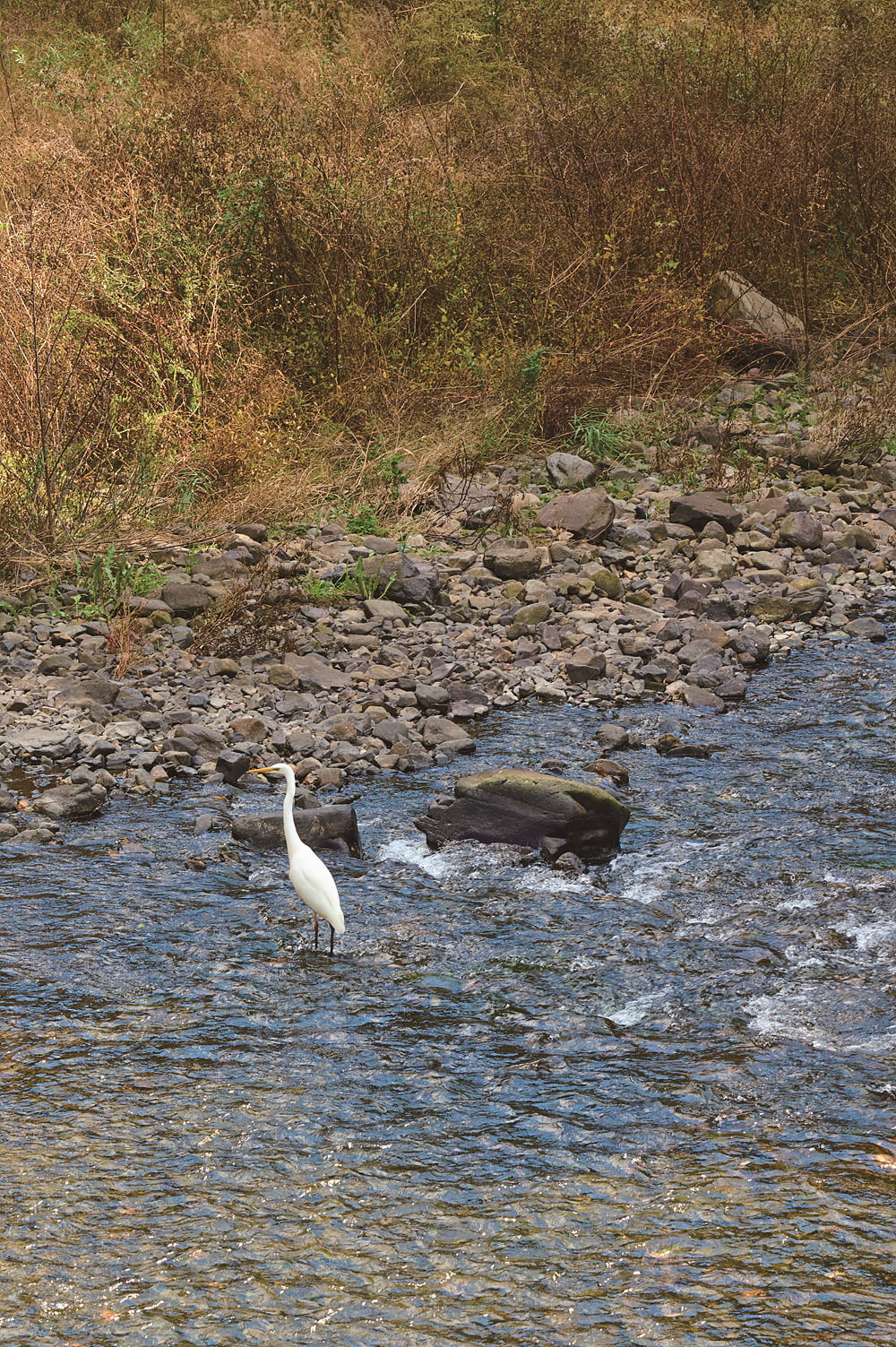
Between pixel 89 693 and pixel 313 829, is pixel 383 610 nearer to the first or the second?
pixel 89 693

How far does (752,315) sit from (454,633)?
18.9ft

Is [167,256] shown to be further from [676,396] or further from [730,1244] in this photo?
[730,1244]

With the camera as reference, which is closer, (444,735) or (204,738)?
(204,738)

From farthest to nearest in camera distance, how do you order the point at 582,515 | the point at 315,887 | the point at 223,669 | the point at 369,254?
the point at 369,254, the point at 582,515, the point at 223,669, the point at 315,887

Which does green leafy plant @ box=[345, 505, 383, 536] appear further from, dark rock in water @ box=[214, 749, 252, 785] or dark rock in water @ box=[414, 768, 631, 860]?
dark rock in water @ box=[414, 768, 631, 860]

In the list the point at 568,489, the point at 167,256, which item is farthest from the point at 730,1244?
the point at 167,256

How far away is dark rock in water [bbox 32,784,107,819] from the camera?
6227 mm

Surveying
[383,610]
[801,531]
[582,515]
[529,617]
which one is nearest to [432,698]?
[383,610]

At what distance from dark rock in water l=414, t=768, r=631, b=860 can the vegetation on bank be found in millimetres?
3919

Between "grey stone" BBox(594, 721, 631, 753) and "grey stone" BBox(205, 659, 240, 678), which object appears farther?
"grey stone" BBox(205, 659, 240, 678)

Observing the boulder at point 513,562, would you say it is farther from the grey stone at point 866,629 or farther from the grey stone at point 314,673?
the grey stone at point 866,629

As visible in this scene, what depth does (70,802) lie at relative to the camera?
20.4 ft

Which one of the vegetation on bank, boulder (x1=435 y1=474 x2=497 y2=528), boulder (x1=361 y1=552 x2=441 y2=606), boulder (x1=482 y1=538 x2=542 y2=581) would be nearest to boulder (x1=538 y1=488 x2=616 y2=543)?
boulder (x1=435 y1=474 x2=497 y2=528)

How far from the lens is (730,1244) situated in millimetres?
3492
